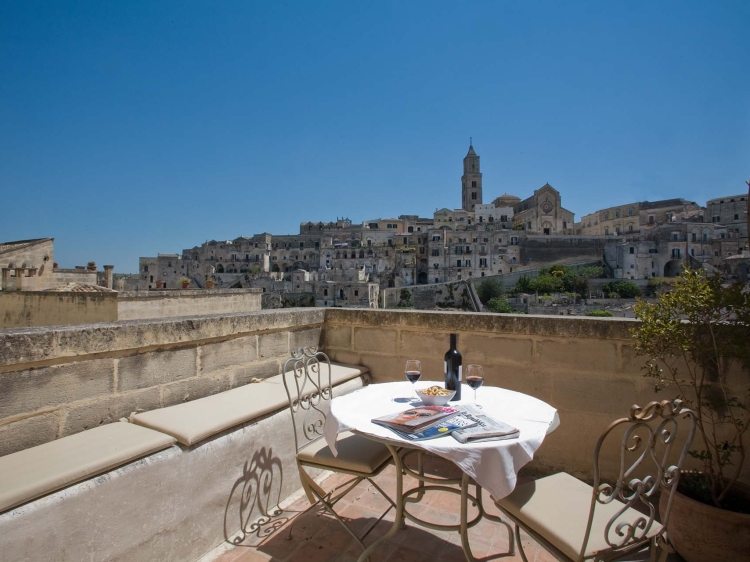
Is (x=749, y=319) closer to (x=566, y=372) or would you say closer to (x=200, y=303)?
(x=566, y=372)

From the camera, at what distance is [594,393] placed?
3275 millimetres

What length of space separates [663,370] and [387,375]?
88.3 inches

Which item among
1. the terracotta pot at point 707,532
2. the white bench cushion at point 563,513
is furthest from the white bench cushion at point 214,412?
the terracotta pot at point 707,532

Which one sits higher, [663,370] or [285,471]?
[663,370]

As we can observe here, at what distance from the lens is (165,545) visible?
2174 millimetres

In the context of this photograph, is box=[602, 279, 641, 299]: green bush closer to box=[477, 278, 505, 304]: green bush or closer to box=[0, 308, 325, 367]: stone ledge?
box=[477, 278, 505, 304]: green bush

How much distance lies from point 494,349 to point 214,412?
2278 millimetres

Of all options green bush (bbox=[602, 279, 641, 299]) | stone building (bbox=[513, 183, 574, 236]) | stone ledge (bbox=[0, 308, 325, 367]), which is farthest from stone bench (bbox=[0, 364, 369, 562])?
stone building (bbox=[513, 183, 574, 236])

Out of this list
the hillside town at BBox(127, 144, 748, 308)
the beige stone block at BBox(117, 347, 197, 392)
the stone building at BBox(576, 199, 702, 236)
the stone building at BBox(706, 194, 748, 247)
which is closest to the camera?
the beige stone block at BBox(117, 347, 197, 392)

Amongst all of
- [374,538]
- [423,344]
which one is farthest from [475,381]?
[423,344]

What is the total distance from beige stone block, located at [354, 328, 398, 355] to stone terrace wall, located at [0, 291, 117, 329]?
5612 millimetres

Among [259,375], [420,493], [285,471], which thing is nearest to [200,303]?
[259,375]

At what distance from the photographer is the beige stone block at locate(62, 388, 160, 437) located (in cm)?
239

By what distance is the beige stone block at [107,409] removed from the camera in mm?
2393
